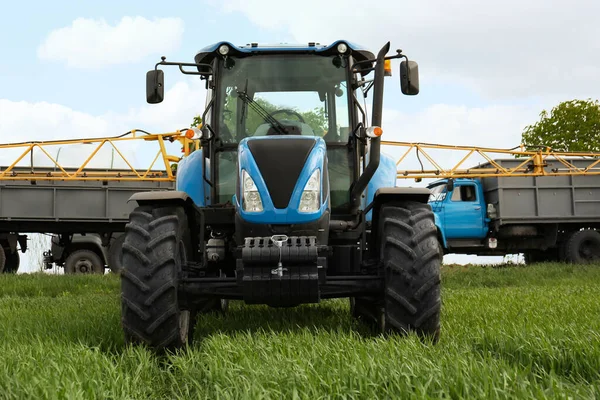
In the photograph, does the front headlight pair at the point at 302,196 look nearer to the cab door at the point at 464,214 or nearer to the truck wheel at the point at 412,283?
the truck wheel at the point at 412,283

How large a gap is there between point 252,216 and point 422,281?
1317 millimetres

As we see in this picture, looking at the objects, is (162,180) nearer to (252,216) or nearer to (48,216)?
(48,216)

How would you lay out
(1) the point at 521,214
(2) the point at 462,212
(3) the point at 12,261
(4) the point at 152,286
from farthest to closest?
(1) the point at 521,214
(2) the point at 462,212
(3) the point at 12,261
(4) the point at 152,286

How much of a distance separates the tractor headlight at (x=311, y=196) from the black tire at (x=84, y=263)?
12.0 m

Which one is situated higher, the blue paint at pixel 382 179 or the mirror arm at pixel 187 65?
the mirror arm at pixel 187 65

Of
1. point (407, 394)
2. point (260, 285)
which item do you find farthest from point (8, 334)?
point (407, 394)

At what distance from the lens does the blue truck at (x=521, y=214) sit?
61.1ft

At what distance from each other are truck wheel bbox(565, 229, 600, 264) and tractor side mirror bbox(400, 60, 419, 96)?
591 inches

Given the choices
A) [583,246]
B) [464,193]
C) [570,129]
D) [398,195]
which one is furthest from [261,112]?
[570,129]

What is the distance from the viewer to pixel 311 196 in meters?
5.19

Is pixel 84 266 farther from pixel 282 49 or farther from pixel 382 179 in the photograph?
pixel 282 49

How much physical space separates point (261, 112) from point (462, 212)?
13524 mm

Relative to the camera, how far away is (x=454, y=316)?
6969 millimetres

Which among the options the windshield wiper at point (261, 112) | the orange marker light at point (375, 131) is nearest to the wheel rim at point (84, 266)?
the windshield wiper at point (261, 112)
